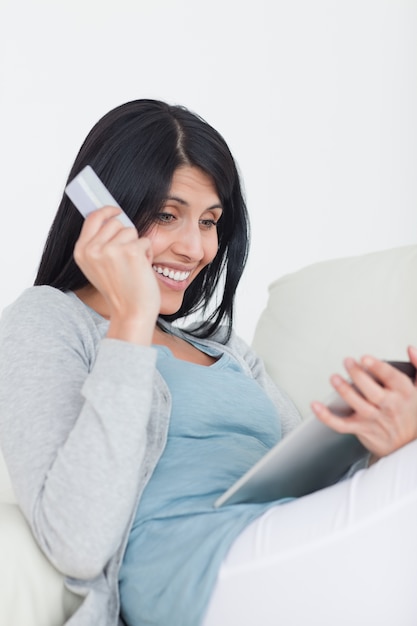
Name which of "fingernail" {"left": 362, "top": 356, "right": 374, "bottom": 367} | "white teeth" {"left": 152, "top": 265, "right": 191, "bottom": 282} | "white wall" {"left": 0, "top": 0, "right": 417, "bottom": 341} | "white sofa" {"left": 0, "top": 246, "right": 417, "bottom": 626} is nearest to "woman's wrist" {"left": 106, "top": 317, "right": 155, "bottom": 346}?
"fingernail" {"left": 362, "top": 356, "right": 374, "bottom": 367}

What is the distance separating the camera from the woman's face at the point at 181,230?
4.95 ft

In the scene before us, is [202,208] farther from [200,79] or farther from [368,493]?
[200,79]

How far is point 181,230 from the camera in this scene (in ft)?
5.03

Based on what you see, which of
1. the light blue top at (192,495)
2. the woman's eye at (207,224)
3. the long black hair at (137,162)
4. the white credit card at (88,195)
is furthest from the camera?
the woman's eye at (207,224)

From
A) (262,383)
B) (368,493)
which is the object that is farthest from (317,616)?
(262,383)

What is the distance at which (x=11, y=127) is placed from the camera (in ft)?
10.2

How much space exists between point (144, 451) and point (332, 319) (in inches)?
26.6

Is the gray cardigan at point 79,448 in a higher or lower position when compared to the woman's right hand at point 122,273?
lower

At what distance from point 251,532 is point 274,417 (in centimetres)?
46

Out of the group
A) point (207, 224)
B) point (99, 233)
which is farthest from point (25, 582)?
point (207, 224)

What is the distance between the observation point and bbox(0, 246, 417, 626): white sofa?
66.2 inches

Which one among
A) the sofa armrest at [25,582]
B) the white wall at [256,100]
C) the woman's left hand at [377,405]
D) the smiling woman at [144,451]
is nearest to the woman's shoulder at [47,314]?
the smiling woman at [144,451]

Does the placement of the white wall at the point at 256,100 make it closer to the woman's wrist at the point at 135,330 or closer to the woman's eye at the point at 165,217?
the woman's eye at the point at 165,217

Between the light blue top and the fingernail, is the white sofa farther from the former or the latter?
the fingernail
